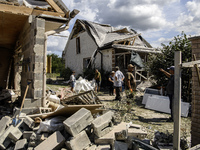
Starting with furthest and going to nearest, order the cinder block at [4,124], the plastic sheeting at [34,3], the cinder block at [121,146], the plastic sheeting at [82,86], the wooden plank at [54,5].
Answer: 1. the plastic sheeting at [82,86]
2. the wooden plank at [54,5]
3. the plastic sheeting at [34,3]
4. the cinder block at [4,124]
5. the cinder block at [121,146]

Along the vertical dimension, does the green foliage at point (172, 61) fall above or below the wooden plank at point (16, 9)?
below

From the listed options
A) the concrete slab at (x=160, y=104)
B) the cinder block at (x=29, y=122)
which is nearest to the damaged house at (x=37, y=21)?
the cinder block at (x=29, y=122)

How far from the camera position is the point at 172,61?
8.27m

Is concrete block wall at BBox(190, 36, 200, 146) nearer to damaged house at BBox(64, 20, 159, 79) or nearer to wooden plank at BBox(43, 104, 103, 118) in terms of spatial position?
wooden plank at BBox(43, 104, 103, 118)

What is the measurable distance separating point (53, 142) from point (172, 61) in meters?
7.04

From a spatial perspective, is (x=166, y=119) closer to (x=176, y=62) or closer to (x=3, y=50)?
(x=176, y=62)

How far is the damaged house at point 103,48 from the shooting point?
41.7 feet

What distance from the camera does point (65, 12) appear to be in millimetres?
5797

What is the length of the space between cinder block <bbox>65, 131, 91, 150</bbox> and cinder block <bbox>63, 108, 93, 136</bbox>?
Result: 93mm

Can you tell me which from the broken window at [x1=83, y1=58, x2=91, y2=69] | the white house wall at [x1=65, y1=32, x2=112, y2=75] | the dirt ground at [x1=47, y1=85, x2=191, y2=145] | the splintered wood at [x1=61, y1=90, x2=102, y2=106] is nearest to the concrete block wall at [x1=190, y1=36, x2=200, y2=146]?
the dirt ground at [x1=47, y1=85, x2=191, y2=145]

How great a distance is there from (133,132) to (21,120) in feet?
9.67

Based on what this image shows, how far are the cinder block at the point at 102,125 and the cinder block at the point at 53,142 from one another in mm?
742

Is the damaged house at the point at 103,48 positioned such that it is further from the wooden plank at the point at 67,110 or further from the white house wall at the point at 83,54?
the wooden plank at the point at 67,110

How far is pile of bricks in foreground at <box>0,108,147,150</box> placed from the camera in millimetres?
3404
